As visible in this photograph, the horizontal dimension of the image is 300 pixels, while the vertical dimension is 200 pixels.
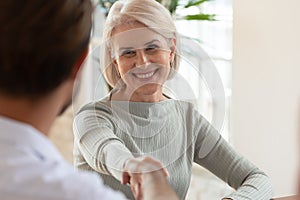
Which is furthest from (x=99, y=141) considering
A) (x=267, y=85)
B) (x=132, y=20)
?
(x=267, y=85)

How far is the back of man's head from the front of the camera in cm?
63

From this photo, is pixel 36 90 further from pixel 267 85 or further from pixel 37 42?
pixel 267 85

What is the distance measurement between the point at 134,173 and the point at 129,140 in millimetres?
286

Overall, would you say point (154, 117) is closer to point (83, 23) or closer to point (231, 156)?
point (231, 156)

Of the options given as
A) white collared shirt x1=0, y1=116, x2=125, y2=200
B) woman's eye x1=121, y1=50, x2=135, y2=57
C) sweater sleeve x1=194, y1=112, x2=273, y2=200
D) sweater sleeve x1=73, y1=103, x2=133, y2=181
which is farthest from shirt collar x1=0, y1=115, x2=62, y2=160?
sweater sleeve x1=194, y1=112, x2=273, y2=200

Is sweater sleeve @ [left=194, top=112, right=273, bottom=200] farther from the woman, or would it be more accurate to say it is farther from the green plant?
the green plant

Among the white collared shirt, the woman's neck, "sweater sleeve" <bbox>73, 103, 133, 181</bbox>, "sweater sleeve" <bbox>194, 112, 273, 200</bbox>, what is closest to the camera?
the white collared shirt

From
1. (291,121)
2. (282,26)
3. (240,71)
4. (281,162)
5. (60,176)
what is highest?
(60,176)

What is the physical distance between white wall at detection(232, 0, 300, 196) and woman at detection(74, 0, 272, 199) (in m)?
1.31

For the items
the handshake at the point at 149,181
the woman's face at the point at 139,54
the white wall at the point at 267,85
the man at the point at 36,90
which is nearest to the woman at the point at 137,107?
the woman's face at the point at 139,54

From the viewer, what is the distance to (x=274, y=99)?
2789 mm

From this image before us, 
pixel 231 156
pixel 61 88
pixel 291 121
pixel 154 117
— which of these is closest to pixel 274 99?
pixel 291 121

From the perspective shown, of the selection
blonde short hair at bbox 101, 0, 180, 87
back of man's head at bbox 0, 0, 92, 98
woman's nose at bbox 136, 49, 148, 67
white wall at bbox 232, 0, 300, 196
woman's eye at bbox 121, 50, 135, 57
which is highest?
back of man's head at bbox 0, 0, 92, 98

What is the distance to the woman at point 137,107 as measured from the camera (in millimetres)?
1396
